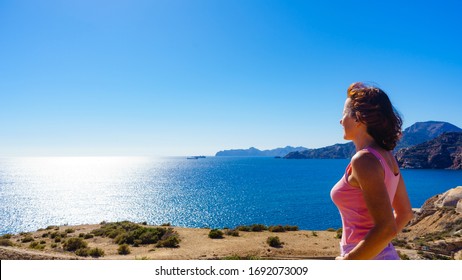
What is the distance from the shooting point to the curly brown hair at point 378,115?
1.98m

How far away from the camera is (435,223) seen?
2706 cm

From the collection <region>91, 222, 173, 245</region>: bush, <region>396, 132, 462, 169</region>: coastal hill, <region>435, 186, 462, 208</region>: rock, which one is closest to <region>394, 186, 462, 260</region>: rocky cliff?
<region>435, 186, 462, 208</region>: rock

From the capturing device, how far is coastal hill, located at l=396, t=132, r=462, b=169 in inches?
6460

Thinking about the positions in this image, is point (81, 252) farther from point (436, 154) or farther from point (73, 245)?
point (436, 154)

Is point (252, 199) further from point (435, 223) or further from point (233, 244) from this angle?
point (233, 244)

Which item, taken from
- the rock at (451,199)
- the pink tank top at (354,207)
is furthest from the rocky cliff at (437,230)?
the pink tank top at (354,207)

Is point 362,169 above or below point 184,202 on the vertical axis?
above

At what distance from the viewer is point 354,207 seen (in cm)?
194

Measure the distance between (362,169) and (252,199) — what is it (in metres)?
78.1

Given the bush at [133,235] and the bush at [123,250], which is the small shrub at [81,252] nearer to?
the bush at [123,250]

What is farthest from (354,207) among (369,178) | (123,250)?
(123,250)

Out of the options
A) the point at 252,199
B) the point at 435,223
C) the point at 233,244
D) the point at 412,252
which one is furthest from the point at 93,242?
the point at 252,199

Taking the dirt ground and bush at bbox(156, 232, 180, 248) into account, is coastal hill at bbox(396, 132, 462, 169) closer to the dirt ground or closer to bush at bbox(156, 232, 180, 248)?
the dirt ground

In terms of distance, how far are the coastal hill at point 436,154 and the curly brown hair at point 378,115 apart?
18877 centimetres
